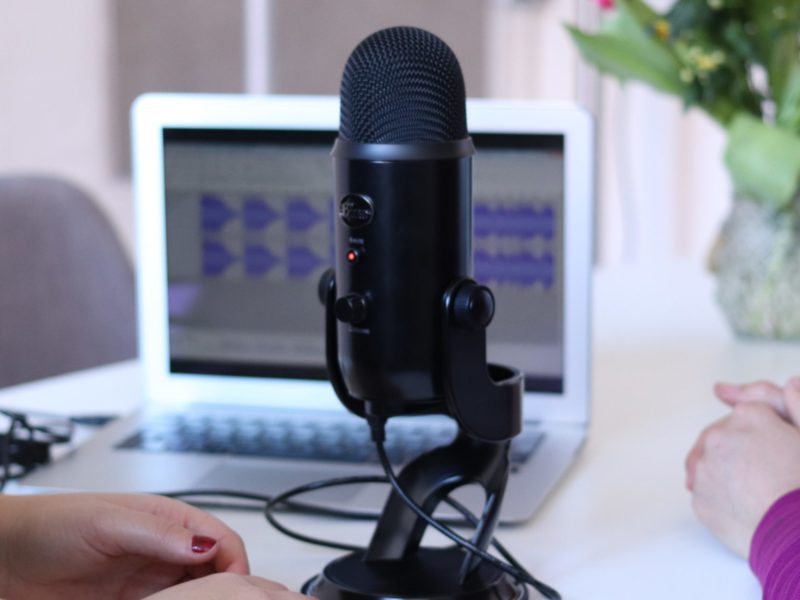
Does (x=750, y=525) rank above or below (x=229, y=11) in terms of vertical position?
below

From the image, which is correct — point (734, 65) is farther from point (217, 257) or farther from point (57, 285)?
point (57, 285)

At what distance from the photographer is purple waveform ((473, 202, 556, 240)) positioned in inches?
41.4

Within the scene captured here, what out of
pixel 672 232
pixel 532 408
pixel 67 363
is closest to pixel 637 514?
pixel 532 408

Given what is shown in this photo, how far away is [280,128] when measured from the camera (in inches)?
42.8

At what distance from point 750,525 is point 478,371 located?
0.76 ft

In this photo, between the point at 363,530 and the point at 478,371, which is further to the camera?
the point at 363,530

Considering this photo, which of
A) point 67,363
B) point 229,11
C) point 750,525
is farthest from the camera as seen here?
point 229,11

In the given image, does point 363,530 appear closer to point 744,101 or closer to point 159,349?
point 159,349

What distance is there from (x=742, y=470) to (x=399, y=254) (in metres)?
0.31

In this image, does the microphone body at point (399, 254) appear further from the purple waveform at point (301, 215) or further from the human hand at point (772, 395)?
the purple waveform at point (301, 215)

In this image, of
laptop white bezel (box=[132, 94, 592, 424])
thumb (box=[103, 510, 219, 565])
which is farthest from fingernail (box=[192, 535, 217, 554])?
laptop white bezel (box=[132, 94, 592, 424])

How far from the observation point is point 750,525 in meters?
0.75

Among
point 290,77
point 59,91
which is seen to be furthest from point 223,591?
point 290,77

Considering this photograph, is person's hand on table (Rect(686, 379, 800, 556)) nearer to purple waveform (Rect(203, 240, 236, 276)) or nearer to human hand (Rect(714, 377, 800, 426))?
human hand (Rect(714, 377, 800, 426))
